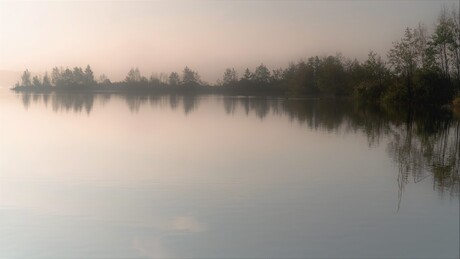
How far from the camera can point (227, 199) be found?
9.52 m

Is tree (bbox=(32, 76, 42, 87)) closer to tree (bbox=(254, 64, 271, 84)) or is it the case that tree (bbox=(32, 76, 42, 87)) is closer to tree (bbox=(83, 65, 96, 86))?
tree (bbox=(83, 65, 96, 86))

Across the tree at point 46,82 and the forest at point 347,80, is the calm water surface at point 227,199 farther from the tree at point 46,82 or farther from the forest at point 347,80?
the tree at point 46,82

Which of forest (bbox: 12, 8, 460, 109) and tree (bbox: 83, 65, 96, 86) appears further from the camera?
tree (bbox: 83, 65, 96, 86)

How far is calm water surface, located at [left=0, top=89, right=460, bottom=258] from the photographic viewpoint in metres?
6.97

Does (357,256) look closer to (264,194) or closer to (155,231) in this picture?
(155,231)

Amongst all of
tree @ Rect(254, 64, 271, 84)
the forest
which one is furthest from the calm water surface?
tree @ Rect(254, 64, 271, 84)

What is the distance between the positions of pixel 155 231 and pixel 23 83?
145 meters

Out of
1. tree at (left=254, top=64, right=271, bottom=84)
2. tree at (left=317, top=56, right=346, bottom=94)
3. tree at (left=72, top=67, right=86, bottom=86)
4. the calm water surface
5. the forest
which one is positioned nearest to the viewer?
the calm water surface

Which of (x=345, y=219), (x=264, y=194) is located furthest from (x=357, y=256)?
(x=264, y=194)

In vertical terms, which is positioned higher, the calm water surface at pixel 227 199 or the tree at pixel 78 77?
the tree at pixel 78 77

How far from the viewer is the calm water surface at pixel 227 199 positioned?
697 cm

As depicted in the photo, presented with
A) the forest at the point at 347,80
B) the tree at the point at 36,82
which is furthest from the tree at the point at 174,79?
the tree at the point at 36,82

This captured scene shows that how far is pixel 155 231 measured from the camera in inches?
297

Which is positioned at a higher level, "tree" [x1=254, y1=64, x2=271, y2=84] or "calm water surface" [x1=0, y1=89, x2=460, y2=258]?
"tree" [x1=254, y1=64, x2=271, y2=84]
